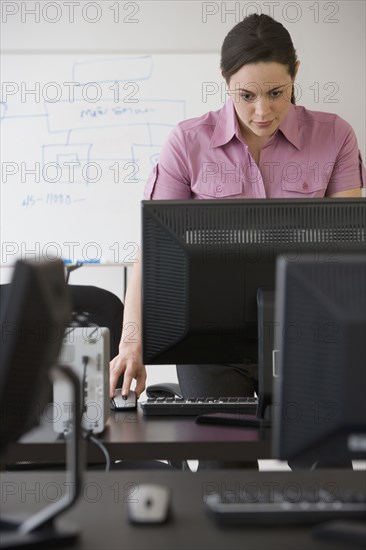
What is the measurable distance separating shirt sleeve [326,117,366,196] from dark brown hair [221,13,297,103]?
0.29 m

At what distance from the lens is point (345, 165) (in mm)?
2100

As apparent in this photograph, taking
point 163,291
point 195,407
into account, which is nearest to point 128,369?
point 195,407

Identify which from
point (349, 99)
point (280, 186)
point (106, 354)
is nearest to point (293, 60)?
point (280, 186)

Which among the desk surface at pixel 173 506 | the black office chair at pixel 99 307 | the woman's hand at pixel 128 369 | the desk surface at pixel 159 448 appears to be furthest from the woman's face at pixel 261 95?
the desk surface at pixel 173 506

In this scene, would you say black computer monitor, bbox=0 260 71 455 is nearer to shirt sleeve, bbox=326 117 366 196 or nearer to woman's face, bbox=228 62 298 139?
woman's face, bbox=228 62 298 139

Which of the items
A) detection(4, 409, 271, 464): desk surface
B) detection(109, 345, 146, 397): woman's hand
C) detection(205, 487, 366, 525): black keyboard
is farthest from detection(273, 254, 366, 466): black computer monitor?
detection(109, 345, 146, 397): woman's hand

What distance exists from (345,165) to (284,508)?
4.66 feet

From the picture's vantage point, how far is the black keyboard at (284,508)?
2.73 ft

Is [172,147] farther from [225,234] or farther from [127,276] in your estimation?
[127,276]

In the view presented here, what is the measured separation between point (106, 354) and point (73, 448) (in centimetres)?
Answer: 53

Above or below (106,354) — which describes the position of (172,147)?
above

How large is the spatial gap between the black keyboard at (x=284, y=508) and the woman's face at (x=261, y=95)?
1.33m

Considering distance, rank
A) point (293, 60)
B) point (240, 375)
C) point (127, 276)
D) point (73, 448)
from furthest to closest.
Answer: point (127, 276), point (293, 60), point (240, 375), point (73, 448)

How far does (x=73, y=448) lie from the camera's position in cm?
87
